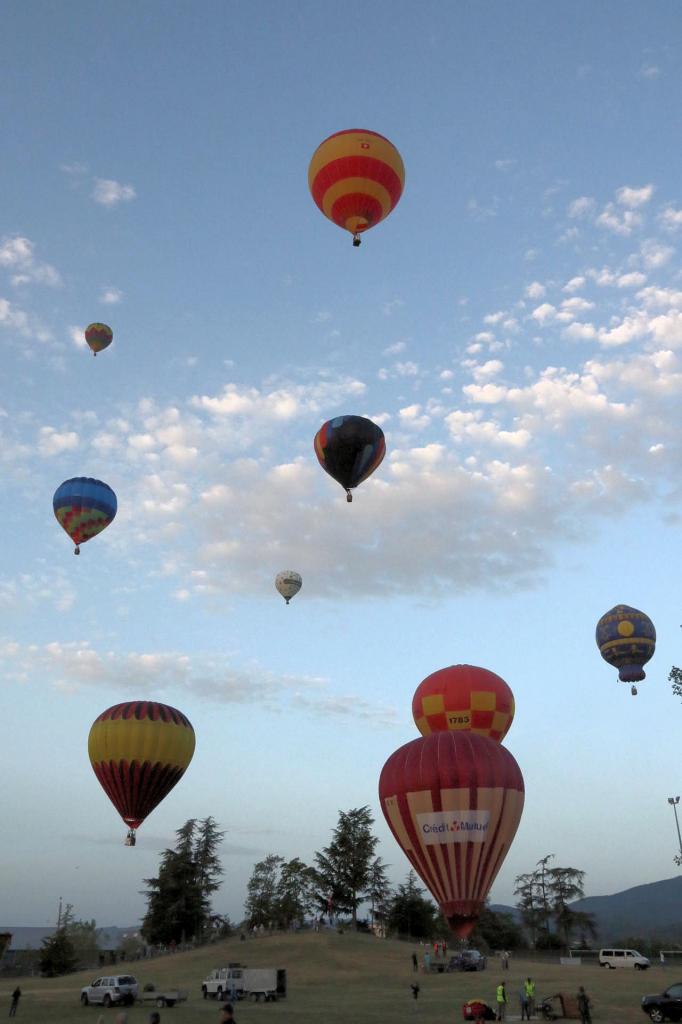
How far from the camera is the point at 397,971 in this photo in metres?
48.2

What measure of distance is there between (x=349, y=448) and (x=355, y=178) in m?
10.9

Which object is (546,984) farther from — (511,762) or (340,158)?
(340,158)

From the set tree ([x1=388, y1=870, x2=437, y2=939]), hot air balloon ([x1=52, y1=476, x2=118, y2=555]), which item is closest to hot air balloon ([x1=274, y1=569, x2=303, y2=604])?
hot air balloon ([x1=52, y1=476, x2=118, y2=555])

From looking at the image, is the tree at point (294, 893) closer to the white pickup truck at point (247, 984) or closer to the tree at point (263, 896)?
the tree at point (263, 896)

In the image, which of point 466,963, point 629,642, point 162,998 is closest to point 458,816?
point 162,998

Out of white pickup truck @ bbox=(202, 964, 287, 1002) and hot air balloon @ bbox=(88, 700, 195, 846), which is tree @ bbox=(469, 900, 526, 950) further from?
hot air balloon @ bbox=(88, 700, 195, 846)

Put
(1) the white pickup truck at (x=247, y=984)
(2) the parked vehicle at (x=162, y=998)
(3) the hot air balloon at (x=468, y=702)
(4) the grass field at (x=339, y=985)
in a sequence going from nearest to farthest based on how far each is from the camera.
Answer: (4) the grass field at (x=339, y=985), (2) the parked vehicle at (x=162, y=998), (3) the hot air balloon at (x=468, y=702), (1) the white pickup truck at (x=247, y=984)

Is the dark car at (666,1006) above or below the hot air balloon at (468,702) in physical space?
below

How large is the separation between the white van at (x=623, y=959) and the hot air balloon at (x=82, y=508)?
35412 mm

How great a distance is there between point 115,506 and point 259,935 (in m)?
34.9

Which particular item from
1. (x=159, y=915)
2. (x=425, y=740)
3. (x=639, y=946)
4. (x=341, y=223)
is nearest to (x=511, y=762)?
(x=425, y=740)

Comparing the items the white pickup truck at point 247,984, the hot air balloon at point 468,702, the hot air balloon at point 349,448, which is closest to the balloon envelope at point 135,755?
the white pickup truck at point 247,984

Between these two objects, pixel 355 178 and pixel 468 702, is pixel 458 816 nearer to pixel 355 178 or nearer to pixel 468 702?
pixel 468 702

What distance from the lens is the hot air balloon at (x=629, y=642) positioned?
54.3m
